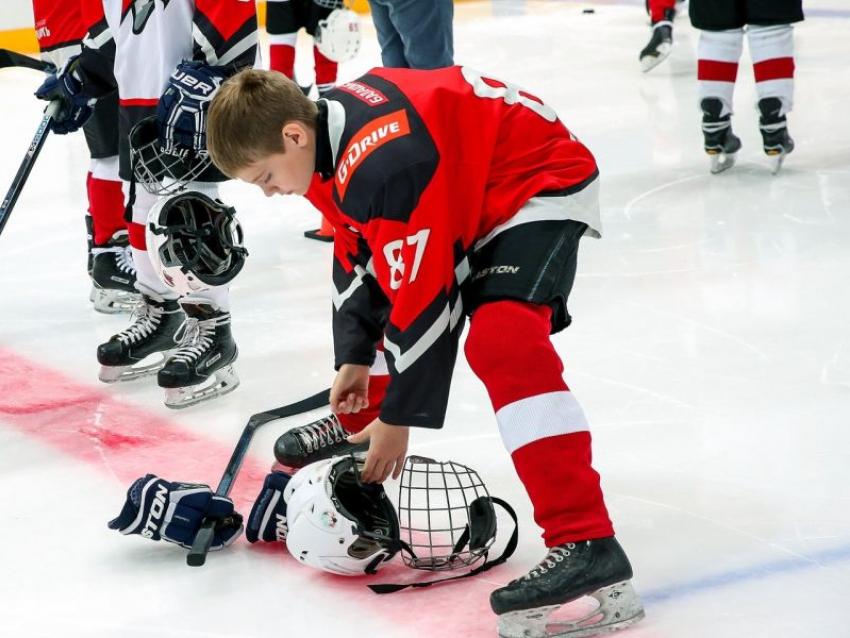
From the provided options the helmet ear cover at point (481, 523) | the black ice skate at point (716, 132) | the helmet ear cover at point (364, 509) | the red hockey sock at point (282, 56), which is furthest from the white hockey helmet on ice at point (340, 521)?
the red hockey sock at point (282, 56)

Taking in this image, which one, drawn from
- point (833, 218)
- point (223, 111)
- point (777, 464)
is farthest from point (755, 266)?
point (223, 111)

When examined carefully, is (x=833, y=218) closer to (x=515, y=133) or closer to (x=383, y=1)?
(x=383, y=1)

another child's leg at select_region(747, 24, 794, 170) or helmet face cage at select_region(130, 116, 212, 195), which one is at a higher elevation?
helmet face cage at select_region(130, 116, 212, 195)

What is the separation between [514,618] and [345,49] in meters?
2.84

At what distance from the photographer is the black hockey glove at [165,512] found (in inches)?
68.9

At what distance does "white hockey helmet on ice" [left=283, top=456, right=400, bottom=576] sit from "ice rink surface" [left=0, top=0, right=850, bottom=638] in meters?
0.04

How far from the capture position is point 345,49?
404cm

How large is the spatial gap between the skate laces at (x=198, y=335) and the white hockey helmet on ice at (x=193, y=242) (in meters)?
0.12

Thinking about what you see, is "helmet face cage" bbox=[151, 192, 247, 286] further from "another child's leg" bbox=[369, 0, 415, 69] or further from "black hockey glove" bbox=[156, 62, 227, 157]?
"another child's leg" bbox=[369, 0, 415, 69]

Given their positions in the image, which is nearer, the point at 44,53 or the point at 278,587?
the point at 278,587

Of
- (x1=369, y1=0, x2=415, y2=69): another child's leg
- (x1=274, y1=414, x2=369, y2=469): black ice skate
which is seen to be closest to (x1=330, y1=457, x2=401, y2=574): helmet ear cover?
(x1=274, y1=414, x2=369, y2=469): black ice skate

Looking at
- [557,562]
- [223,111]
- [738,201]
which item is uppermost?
[223,111]

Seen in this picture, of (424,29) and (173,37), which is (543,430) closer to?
(173,37)

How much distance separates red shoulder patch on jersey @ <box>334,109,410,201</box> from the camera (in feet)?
5.06
